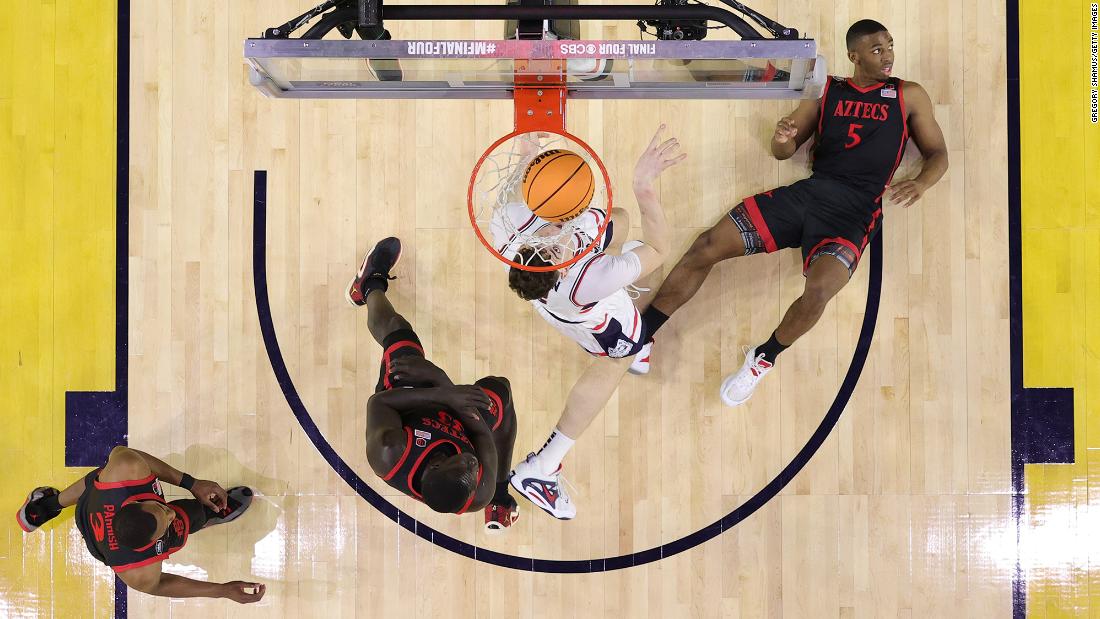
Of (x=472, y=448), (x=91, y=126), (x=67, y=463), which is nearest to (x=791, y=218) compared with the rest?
(x=472, y=448)

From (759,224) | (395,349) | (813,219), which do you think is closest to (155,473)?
(395,349)

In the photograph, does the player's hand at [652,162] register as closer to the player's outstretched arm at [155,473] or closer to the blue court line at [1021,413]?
the blue court line at [1021,413]

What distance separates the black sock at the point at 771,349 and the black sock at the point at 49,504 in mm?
4074

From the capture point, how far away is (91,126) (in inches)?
188

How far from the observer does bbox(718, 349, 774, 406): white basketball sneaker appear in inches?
178

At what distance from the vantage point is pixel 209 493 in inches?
175

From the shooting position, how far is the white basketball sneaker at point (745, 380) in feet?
14.8

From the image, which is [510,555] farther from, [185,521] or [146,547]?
[146,547]

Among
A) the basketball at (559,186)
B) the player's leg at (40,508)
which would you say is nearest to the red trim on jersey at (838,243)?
the basketball at (559,186)

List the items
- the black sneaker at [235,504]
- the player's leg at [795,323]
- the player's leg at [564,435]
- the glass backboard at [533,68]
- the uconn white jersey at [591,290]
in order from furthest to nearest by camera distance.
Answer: the black sneaker at [235,504], the player's leg at [564,435], the player's leg at [795,323], the uconn white jersey at [591,290], the glass backboard at [533,68]

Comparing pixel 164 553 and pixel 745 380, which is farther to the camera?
pixel 745 380

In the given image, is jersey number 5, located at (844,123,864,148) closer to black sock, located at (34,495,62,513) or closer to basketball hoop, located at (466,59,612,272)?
basketball hoop, located at (466,59,612,272)

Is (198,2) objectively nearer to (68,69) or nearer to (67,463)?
(68,69)

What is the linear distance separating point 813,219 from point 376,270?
7.97 feet
